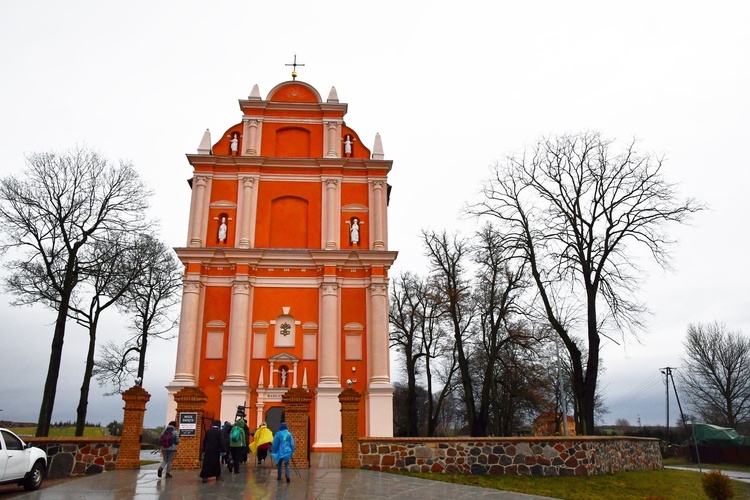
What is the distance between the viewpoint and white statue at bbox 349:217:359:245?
1157 inches

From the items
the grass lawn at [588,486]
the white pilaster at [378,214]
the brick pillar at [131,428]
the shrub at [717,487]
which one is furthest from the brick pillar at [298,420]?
the white pilaster at [378,214]

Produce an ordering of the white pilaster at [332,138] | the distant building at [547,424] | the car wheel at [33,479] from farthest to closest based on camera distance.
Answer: the distant building at [547,424] < the white pilaster at [332,138] < the car wheel at [33,479]

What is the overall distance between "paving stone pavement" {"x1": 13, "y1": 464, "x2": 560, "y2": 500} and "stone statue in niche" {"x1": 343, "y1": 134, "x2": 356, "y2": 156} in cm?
1958

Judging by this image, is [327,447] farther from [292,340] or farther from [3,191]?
[3,191]

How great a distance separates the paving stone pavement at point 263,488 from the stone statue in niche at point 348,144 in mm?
19583

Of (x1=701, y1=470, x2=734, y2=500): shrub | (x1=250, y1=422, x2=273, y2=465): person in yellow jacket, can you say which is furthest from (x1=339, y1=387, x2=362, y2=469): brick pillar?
(x1=701, y1=470, x2=734, y2=500): shrub

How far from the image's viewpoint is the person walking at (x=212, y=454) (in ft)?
44.8

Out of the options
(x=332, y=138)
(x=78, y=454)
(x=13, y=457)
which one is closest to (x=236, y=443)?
(x=78, y=454)

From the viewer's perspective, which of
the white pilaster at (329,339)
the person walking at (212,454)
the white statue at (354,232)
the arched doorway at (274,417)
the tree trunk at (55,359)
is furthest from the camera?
the white statue at (354,232)

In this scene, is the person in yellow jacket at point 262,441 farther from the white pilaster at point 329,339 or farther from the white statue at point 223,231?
the white statue at point 223,231

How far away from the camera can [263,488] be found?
488 inches

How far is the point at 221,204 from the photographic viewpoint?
2942 cm

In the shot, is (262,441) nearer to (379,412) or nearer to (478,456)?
(478,456)

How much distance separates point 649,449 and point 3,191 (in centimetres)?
2794
